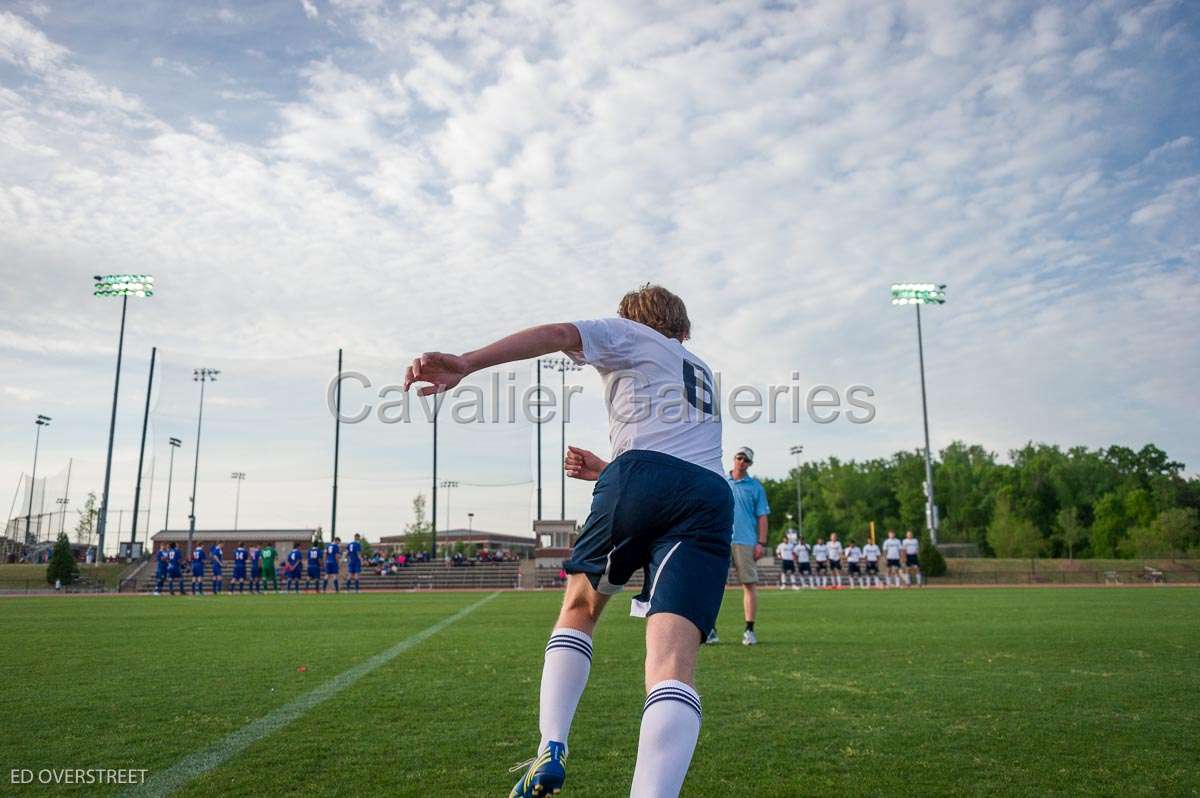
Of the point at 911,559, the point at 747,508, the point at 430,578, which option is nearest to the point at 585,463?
the point at 747,508

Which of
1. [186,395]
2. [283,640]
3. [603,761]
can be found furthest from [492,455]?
[603,761]

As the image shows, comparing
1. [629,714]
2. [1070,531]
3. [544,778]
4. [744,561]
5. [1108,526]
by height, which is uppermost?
[1108,526]

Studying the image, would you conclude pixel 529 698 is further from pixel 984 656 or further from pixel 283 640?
pixel 283 640

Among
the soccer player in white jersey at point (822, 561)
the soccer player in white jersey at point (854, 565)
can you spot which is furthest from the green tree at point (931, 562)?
the soccer player in white jersey at point (822, 561)

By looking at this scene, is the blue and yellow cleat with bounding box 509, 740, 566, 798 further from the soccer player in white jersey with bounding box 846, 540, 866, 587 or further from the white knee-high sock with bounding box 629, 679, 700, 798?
the soccer player in white jersey with bounding box 846, 540, 866, 587

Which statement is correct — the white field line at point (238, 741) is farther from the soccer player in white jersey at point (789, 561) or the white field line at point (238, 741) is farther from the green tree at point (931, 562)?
the green tree at point (931, 562)

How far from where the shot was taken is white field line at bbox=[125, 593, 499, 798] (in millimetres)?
3379

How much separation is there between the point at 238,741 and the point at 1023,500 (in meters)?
94.1

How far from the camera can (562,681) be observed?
9.60 ft

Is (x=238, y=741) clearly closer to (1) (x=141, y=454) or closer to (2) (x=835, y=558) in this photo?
(2) (x=835, y=558)

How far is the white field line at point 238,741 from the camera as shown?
3379 mm

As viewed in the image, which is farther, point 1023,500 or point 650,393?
point 1023,500

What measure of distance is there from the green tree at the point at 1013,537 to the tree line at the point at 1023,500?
9cm

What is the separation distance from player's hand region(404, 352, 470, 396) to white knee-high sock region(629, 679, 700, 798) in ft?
3.91
